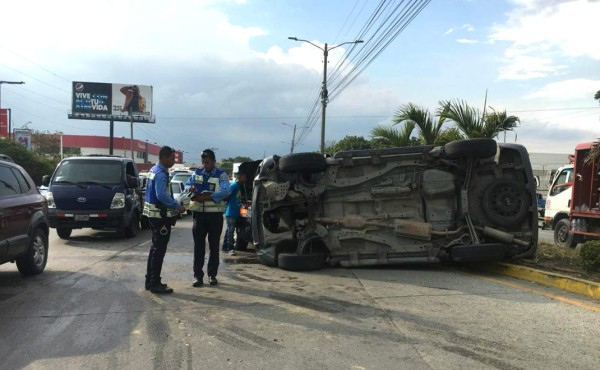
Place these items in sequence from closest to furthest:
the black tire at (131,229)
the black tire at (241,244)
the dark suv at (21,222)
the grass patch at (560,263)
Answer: the dark suv at (21,222)
the grass patch at (560,263)
the black tire at (241,244)
the black tire at (131,229)

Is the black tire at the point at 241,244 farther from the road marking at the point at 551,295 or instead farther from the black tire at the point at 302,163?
the road marking at the point at 551,295

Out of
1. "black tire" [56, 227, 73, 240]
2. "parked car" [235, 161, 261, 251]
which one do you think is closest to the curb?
"parked car" [235, 161, 261, 251]

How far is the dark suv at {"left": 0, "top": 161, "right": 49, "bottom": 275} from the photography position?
6617 millimetres

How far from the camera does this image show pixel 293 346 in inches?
180

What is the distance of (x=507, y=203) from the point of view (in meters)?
7.84

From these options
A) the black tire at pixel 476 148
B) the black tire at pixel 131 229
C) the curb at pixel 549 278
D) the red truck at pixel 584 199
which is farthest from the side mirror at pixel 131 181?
the red truck at pixel 584 199

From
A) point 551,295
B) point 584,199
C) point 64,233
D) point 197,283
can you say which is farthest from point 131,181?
point 584,199

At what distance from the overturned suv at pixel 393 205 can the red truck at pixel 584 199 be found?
428cm

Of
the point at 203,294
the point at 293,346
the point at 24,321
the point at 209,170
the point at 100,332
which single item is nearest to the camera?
the point at 293,346

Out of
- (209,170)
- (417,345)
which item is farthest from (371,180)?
(417,345)

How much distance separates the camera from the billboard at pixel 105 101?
204 ft

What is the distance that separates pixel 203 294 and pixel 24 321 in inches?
80.8

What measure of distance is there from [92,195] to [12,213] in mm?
5490

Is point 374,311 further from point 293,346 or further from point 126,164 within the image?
point 126,164
